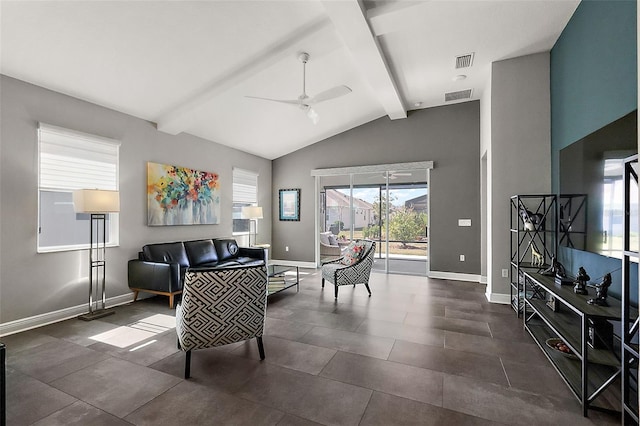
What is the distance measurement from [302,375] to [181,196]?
4040mm

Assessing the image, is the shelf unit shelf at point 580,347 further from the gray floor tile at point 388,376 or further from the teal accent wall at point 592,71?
the teal accent wall at point 592,71

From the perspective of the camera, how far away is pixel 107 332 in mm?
3281

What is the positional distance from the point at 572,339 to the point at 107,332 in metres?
4.35

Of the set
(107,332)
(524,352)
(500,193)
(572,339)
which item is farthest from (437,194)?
(107,332)

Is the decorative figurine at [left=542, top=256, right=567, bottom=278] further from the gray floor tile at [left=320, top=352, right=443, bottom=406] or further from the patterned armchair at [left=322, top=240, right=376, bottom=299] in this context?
the patterned armchair at [left=322, top=240, right=376, bottom=299]

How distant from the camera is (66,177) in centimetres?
378

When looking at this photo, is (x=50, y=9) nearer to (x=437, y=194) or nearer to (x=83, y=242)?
(x=83, y=242)

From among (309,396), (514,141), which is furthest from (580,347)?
(514,141)

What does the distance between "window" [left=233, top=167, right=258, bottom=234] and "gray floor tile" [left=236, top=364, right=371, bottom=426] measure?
4.75 metres

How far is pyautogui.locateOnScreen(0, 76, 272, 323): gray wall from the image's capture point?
3246mm

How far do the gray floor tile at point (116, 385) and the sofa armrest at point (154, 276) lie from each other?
1.56 m

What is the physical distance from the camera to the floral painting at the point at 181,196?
190 inches

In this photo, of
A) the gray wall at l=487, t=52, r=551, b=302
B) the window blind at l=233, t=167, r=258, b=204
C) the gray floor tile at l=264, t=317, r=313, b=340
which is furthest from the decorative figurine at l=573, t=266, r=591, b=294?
the window blind at l=233, t=167, r=258, b=204

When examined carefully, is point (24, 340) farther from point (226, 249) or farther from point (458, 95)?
point (458, 95)
